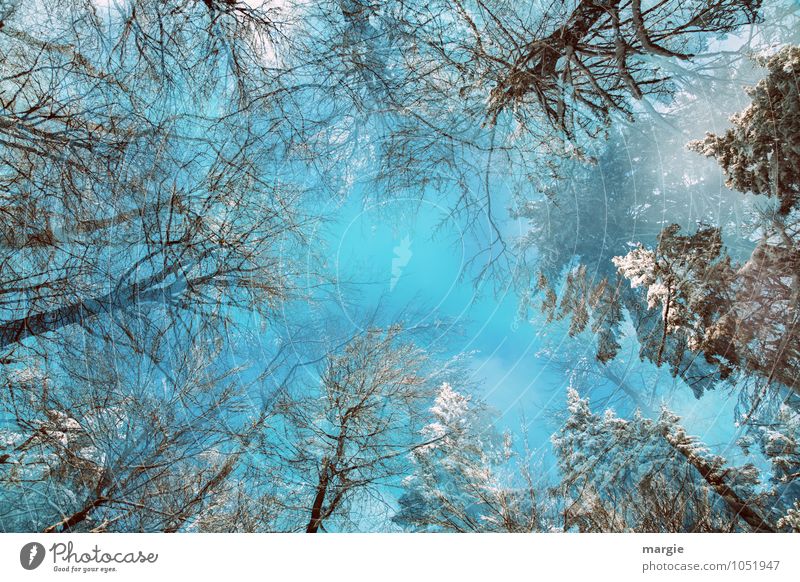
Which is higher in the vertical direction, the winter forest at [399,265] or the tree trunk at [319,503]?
the winter forest at [399,265]

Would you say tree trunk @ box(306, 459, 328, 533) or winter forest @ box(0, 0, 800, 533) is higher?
winter forest @ box(0, 0, 800, 533)

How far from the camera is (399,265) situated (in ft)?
10.9

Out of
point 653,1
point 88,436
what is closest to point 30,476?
point 88,436

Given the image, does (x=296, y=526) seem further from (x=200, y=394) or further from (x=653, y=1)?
(x=653, y=1)

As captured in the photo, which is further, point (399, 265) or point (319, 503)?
point (399, 265)

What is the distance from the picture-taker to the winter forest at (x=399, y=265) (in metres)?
3.01

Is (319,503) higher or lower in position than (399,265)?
lower

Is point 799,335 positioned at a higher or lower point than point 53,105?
lower

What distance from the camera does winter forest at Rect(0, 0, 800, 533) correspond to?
3.01m

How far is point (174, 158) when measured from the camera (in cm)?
337

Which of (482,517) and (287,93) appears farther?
(287,93)

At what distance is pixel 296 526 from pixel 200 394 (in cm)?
115
